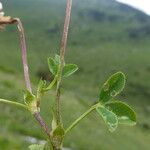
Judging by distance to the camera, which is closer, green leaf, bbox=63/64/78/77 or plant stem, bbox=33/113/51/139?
plant stem, bbox=33/113/51/139

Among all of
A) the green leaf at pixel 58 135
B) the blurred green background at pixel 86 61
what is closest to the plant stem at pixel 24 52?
the green leaf at pixel 58 135

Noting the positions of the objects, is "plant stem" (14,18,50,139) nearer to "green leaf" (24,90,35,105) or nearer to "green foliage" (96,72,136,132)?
"green leaf" (24,90,35,105)

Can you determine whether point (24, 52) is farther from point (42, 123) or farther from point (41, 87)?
point (42, 123)

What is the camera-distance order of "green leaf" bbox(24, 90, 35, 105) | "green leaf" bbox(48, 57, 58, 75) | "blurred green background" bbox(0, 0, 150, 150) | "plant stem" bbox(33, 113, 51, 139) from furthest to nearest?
"blurred green background" bbox(0, 0, 150, 150) → "green leaf" bbox(48, 57, 58, 75) → "green leaf" bbox(24, 90, 35, 105) → "plant stem" bbox(33, 113, 51, 139)

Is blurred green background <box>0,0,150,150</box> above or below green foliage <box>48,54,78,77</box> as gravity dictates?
below

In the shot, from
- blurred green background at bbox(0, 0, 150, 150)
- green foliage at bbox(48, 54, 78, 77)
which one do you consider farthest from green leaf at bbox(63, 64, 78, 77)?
blurred green background at bbox(0, 0, 150, 150)

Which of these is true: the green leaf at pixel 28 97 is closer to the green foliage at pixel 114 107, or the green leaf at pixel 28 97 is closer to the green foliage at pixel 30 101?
the green foliage at pixel 30 101
